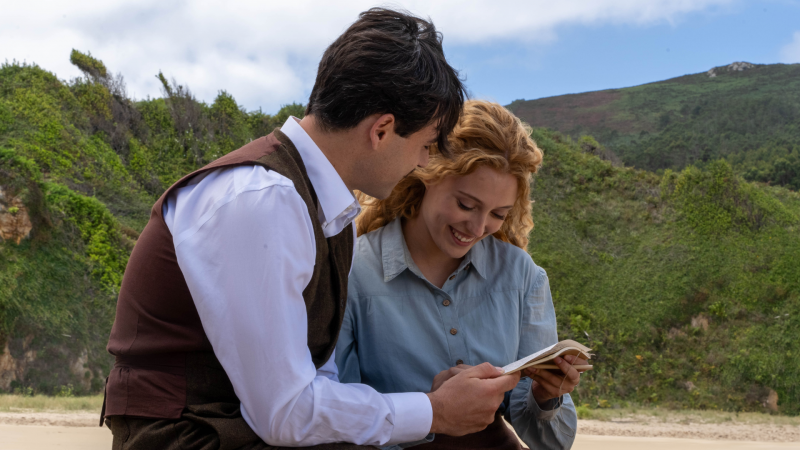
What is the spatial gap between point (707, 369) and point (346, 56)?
406 inches

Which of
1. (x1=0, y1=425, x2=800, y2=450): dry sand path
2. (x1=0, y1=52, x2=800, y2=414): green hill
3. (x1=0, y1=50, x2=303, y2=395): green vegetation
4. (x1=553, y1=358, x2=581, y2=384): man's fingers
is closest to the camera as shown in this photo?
(x1=553, y1=358, x2=581, y2=384): man's fingers

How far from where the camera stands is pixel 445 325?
7.86 feet

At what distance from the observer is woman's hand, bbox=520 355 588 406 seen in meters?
2.05

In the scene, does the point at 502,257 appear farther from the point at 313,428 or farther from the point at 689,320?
the point at 689,320

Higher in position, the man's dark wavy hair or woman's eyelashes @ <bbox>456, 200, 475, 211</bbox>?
the man's dark wavy hair

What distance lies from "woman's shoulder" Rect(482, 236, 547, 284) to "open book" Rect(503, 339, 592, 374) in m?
0.55

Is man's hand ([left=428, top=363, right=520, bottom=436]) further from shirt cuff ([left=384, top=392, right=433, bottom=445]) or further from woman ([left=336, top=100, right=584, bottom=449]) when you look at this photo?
woman ([left=336, top=100, right=584, bottom=449])

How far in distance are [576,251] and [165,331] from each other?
12.1m

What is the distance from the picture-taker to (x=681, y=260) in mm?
11898

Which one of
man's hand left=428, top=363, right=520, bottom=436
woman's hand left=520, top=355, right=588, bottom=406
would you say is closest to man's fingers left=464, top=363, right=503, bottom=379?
man's hand left=428, top=363, right=520, bottom=436

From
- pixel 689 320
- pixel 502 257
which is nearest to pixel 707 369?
pixel 689 320

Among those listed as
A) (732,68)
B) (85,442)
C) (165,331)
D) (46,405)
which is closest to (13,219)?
(46,405)

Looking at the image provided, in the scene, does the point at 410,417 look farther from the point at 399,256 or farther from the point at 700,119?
the point at 700,119

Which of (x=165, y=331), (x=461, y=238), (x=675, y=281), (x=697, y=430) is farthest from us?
(x=675, y=281)
